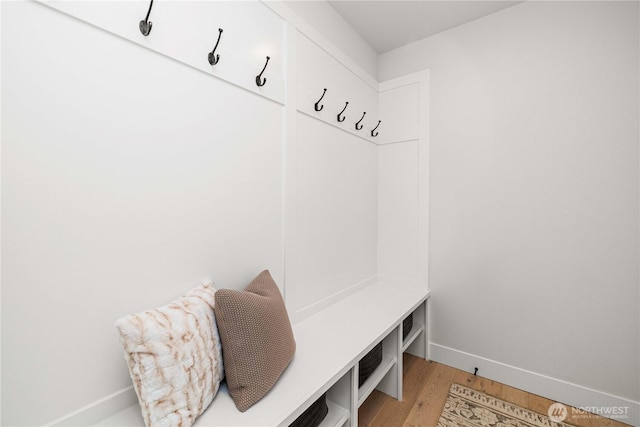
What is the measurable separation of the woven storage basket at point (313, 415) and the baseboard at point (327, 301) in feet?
1.55

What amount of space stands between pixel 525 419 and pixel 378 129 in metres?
2.18

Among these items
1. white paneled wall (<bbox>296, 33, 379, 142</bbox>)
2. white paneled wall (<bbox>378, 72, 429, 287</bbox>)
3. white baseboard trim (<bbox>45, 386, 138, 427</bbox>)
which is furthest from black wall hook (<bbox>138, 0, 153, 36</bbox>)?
white paneled wall (<bbox>378, 72, 429, 287</bbox>)

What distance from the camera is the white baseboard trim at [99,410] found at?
2.76 feet

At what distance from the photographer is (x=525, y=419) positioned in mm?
1583

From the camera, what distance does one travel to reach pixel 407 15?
6.48ft

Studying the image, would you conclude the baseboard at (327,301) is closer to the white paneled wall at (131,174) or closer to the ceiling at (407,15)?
the white paneled wall at (131,174)

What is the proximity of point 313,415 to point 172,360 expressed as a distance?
0.64 metres

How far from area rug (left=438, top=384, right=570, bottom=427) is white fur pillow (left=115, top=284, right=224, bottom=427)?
52.7 inches

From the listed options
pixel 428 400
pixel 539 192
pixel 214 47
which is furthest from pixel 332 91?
pixel 428 400

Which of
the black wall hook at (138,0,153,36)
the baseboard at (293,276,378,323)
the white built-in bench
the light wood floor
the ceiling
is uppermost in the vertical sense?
the ceiling

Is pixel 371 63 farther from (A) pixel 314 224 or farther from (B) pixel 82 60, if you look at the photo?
(B) pixel 82 60

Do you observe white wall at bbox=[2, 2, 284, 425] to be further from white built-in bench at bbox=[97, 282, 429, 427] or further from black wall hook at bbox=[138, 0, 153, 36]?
white built-in bench at bbox=[97, 282, 429, 427]

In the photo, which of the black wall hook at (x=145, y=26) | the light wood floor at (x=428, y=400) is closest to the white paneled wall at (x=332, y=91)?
the black wall hook at (x=145, y=26)

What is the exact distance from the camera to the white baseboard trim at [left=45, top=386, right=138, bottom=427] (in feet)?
2.76
